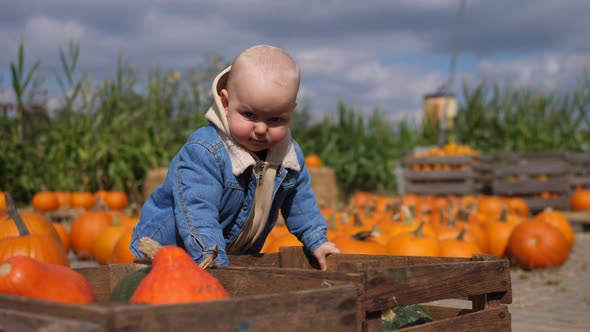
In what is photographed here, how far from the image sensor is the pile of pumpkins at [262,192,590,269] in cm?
441

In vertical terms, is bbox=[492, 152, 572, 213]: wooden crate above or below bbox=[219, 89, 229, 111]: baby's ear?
below

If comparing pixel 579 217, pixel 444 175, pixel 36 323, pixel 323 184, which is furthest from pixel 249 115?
pixel 444 175

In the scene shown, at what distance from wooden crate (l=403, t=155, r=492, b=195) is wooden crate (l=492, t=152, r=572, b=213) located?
34 centimetres

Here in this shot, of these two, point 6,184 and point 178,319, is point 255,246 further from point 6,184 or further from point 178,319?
point 6,184

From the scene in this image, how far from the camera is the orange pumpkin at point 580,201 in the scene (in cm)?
918

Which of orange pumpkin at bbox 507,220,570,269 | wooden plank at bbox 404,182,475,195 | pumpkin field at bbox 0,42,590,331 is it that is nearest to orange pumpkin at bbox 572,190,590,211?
→ pumpkin field at bbox 0,42,590,331

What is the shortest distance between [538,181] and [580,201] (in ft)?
2.13

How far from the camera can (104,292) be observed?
2.11 metres

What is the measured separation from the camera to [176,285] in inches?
60.2

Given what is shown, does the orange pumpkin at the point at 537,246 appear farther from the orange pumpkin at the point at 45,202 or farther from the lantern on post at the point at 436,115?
the lantern on post at the point at 436,115

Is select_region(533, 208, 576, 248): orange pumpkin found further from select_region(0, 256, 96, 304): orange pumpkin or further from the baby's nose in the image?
select_region(0, 256, 96, 304): orange pumpkin

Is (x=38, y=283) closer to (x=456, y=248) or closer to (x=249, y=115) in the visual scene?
(x=249, y=115)

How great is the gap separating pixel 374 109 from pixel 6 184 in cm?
777

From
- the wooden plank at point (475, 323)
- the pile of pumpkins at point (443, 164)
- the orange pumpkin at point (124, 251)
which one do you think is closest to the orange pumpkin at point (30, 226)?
the orange pumpkin at point (124, 251)
